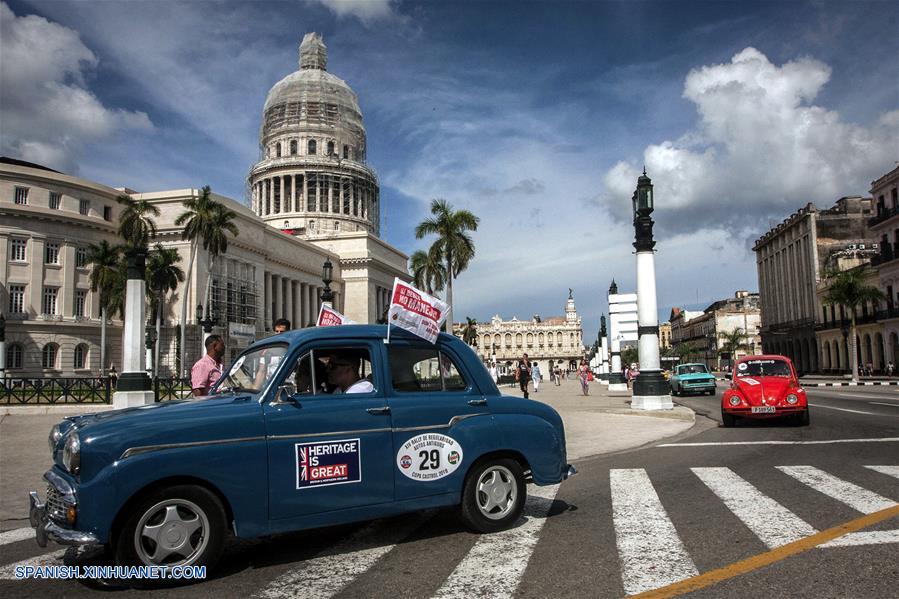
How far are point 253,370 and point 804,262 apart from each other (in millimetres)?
80318

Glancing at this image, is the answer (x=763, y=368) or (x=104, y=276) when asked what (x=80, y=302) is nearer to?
(x=104, y=276)

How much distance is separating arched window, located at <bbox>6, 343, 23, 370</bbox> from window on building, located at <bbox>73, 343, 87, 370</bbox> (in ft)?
13.6

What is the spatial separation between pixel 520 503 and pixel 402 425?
1.39 meters

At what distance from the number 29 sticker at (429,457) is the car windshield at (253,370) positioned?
1.20m

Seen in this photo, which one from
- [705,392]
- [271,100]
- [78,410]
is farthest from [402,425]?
[271,100]

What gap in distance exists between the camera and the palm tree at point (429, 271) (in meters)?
44.3

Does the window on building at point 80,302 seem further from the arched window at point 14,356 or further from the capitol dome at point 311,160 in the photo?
the capitol dome at point 311,160

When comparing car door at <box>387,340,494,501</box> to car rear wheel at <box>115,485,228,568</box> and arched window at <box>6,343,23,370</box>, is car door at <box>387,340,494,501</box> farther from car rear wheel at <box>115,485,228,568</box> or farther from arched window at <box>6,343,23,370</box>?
arched window at <box>6,343,23,370</box>

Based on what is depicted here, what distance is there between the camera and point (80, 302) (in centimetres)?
5859

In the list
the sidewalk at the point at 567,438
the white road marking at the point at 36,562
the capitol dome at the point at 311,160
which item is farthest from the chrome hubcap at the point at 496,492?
the capitol dome at the point at 311,160

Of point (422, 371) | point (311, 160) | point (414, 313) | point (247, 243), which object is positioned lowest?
point (422, 371)

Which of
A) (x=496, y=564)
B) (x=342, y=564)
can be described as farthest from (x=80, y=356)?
(x=496, y=564)

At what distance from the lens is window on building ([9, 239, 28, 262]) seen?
5403cm

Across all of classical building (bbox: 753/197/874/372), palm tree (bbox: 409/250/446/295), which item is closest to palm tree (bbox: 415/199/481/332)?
palm tree (bbox: 409/250/446/295)
